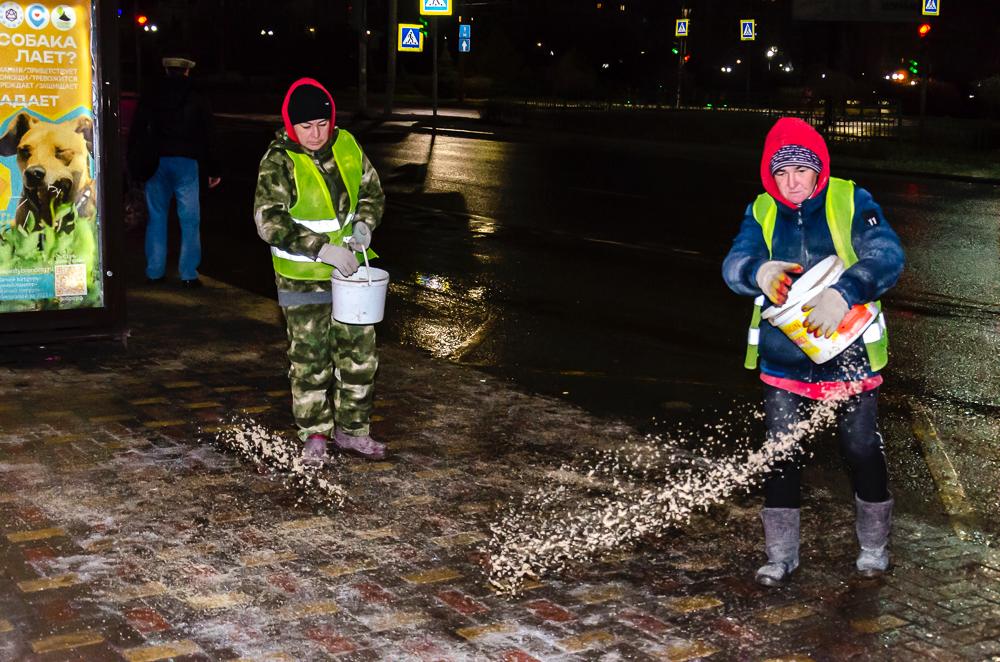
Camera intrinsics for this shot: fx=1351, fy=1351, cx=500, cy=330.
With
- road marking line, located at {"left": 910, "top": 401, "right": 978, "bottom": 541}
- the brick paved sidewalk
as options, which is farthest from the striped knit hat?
road marking line, located at {"left": 910, "top": 401, "right": 978, "bottom": 541}

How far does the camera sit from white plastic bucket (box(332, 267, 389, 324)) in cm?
585

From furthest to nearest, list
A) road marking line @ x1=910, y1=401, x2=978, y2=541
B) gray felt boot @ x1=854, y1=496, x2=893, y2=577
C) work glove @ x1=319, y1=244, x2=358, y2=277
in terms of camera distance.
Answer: work glove @ x1=319, y1=244, x2=358, y2=277 → road marking line @ x1=910, y1=401, x2=978, y2=541 → gray felt boot @ x1=854, y1=496, x2=893, y2=577

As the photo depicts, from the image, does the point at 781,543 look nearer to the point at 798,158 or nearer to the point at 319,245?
the point at 798,158

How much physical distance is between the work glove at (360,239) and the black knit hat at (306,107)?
0.51 m

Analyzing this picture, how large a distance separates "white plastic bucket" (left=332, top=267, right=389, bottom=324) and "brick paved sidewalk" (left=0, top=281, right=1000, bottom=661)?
2.41ft

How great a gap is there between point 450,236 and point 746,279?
1006cm

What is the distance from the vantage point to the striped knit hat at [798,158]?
4.64 meters

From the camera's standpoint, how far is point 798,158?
4.64m

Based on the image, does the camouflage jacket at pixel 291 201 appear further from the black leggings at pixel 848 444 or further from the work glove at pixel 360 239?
the black leggings at pixel 848 444

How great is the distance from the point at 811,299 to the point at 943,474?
7.29 ft

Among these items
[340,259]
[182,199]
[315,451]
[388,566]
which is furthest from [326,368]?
[182,199]

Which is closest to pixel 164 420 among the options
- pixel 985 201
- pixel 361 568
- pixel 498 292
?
pixel 361 568

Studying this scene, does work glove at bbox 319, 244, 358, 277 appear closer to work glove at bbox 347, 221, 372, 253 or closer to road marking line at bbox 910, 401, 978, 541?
work glove at bbox 347, 221, 372, 253

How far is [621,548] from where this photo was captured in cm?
521
